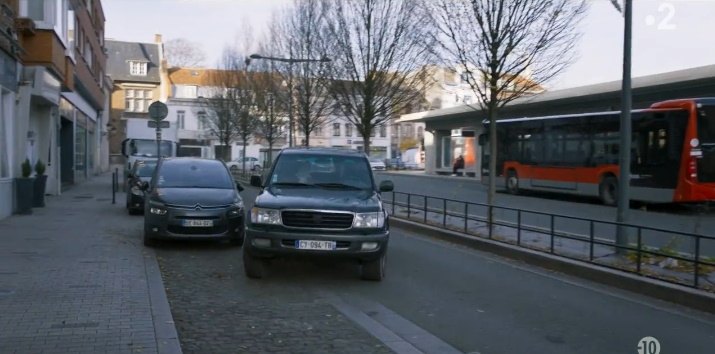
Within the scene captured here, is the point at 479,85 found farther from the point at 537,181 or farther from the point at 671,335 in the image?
the point at 537,181

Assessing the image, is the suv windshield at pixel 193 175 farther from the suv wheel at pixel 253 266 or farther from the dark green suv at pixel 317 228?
the suv wheel at pixel 253 266

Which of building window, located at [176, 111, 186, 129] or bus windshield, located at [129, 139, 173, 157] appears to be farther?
building window, located at [176, 111, 186, 129]

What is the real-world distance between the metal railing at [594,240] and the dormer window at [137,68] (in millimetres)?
64604

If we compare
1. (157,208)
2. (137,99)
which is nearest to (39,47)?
(157,208)

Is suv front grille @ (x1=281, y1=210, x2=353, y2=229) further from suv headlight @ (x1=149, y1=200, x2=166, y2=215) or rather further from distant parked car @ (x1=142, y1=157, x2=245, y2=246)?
suv headlight @ (x1=149, y1=200, x2=166, y2=215)

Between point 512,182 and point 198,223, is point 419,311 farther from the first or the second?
point 512,182

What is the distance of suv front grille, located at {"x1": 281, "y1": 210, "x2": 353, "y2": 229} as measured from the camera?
896cm

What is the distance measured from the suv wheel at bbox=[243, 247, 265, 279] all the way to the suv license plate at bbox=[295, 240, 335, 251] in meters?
0.86

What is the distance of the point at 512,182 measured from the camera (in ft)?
97.2

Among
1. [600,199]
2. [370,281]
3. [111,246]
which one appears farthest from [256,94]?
[370,281]

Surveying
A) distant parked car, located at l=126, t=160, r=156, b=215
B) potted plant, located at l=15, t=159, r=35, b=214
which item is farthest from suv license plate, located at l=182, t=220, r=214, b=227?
potted plant, located at l=15, t=159, r=35, b=214

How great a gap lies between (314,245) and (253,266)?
110 cm

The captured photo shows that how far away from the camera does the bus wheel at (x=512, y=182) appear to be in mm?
29259

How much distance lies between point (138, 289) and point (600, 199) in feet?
63.3
